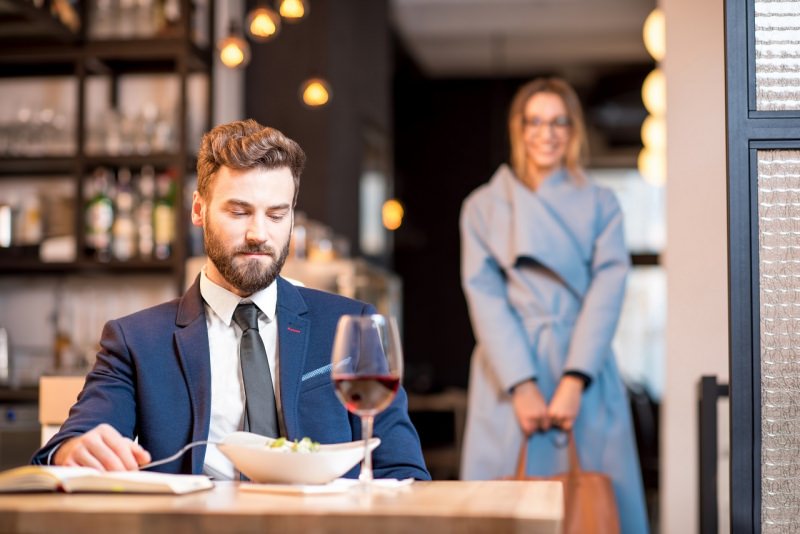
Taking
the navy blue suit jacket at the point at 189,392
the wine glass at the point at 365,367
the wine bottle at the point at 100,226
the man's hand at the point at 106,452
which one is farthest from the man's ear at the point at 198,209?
the wine bottle at the point at 100,226

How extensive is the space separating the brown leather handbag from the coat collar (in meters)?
0.60

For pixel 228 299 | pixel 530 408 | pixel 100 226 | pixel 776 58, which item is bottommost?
pixel 530 408

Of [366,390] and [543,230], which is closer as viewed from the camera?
[366,390]

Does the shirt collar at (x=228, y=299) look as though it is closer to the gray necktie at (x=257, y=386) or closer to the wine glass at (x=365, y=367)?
the gray necktie at (x=257, y=386)

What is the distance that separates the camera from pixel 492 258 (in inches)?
138

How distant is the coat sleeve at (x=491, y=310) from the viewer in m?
3.30

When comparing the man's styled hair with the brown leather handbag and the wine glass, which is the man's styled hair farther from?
the brown leather handbag

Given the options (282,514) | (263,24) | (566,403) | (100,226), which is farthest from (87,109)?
(282,514)

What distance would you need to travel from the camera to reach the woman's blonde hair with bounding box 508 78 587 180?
3.47 metres

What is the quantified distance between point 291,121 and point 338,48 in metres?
0.62

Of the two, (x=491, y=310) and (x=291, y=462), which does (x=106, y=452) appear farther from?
(x=491, y=310)

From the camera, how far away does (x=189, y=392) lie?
1832 mm

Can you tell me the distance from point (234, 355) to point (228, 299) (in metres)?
0.10

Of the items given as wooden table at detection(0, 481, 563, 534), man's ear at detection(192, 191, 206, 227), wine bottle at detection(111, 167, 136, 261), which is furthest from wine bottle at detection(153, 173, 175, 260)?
wooden table at detection(0, 481, 563, 534)
